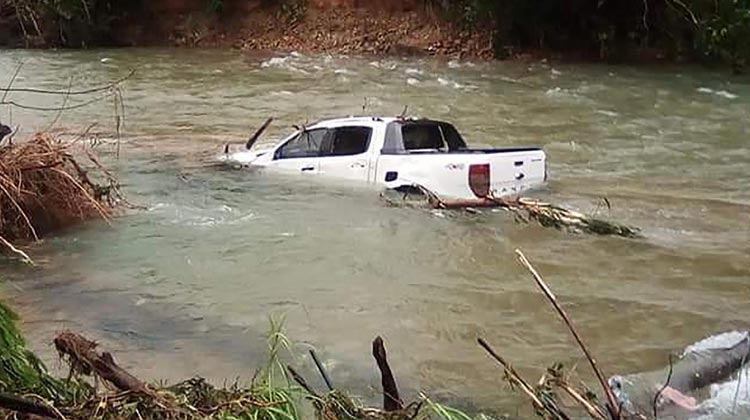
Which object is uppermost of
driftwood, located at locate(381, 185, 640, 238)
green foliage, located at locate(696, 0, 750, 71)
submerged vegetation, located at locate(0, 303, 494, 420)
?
submerged vegetation, located at locate(0, 303, 494, 420)

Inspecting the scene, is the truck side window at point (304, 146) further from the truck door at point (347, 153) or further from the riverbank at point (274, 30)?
the riverbank at point (274, 30)

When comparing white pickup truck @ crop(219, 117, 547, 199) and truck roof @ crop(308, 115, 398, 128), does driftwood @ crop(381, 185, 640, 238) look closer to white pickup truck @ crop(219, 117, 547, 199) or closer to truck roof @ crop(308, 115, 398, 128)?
white pickup truck @ crop(219, 117, 547, 199)

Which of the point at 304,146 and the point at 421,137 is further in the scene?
the point at 304,146

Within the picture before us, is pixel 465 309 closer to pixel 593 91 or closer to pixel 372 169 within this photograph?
pixel 372 169

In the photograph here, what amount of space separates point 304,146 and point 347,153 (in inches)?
31.2

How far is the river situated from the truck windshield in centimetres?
67

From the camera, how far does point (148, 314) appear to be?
31.1 feet

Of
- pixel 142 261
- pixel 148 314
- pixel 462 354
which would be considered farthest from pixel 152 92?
pixel 462 354

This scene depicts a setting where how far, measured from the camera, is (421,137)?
14148 millimetres

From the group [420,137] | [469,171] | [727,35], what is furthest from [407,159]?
[727,35]

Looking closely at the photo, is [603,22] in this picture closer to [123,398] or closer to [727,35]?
[727,35]

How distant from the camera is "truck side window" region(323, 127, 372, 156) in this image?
1405 centimetres

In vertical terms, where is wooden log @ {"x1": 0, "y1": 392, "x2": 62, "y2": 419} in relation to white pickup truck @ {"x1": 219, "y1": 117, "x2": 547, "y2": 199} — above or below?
above

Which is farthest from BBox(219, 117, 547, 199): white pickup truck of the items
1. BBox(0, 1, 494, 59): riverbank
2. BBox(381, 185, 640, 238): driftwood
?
BBox(0, 1, 494, 59): riverbank
